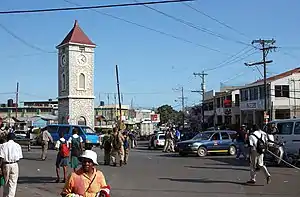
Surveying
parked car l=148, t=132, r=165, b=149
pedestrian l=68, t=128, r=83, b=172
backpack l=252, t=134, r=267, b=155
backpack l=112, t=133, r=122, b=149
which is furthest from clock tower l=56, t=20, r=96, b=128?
backpack l=252, t=134, r=267, b=155

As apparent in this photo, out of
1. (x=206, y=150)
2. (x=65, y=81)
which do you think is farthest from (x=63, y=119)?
(x=206, y=150)

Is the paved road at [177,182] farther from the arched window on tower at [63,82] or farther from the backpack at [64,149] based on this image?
the arched window on tower at [63,82]

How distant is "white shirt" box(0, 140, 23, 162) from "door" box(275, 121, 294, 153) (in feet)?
44.2

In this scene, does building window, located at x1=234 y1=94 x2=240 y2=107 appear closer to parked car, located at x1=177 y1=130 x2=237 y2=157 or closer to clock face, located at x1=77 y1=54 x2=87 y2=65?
clock face, located at x1=77 y1=54 x2=87 y2=65

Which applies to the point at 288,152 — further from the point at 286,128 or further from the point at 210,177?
the point at 210,177

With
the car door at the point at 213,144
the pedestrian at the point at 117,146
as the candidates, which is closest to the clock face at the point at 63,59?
the car door at the point at 213,144

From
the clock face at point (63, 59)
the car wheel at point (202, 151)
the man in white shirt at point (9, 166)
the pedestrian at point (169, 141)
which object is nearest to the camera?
the man in white shirt at point (9, 166)

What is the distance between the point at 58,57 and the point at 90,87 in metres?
8.70

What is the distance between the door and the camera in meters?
22.1

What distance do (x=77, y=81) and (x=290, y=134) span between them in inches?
2438

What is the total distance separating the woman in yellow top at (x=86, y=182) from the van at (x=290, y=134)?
54.8 feet

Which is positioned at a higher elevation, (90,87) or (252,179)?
(90,87)

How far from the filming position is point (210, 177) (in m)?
17.8

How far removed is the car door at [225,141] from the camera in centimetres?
3138
